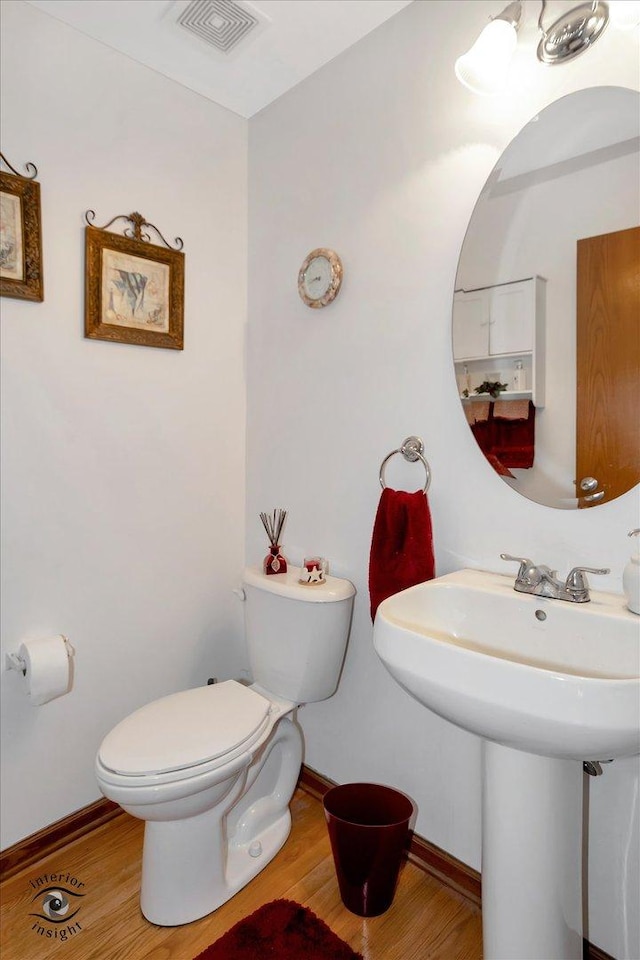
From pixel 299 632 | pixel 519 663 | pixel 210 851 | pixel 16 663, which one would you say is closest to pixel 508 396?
pixel 519 663

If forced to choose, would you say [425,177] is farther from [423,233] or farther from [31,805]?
[31,805]

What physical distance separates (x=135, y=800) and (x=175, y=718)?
0.23 metres

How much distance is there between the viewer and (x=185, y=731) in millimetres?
1434

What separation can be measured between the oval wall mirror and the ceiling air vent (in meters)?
0.87

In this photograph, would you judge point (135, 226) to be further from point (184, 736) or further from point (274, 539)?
point (184, 736)

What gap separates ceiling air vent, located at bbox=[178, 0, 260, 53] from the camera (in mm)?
1542

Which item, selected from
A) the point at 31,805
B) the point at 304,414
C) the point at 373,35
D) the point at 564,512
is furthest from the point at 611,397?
the point at 31,805

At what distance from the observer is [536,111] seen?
4.28 ft

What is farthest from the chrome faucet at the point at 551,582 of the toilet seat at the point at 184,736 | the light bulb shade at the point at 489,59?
the light bulb shade at the point at 489,59

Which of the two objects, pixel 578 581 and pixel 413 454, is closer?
pixel 578 581

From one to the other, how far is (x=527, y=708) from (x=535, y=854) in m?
0.43

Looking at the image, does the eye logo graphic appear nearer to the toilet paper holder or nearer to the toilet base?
the toilet base

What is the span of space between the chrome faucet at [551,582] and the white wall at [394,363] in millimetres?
→ 78
